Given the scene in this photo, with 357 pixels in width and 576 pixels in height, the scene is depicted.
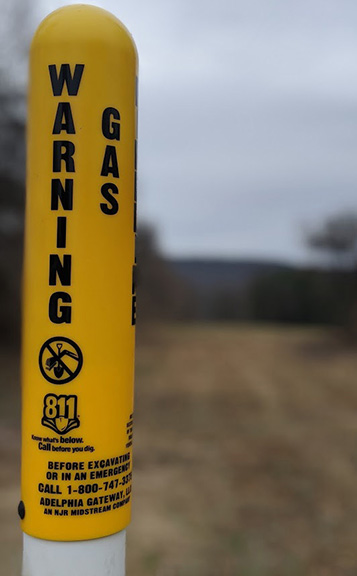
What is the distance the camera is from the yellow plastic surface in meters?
2.60

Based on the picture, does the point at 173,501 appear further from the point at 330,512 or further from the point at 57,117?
the point at 57,117

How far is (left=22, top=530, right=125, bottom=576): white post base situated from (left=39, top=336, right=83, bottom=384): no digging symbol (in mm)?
681

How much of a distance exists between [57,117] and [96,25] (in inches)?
16.4

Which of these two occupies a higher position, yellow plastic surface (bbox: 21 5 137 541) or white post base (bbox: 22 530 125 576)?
yellow plastic surface (bbox: 21 5 137 541)

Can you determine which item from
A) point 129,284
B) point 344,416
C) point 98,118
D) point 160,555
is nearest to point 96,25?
point 98,118

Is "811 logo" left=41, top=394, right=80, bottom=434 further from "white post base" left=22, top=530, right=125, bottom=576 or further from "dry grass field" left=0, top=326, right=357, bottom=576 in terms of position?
"dry grass field" left=0, top=326, right=357, bottom=576

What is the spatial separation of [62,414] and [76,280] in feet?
1.81

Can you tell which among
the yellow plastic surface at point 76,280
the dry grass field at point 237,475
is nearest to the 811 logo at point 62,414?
A: the yellow plastic surface at point 76,280

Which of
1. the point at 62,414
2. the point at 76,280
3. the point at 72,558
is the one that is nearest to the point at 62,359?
the point at 62,414

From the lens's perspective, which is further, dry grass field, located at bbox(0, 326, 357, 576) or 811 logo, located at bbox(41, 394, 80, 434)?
dry grass field, located at bbox(0, 326, 357, 576)

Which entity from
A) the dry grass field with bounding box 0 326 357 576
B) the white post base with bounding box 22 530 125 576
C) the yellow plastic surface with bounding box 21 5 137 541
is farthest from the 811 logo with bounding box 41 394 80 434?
the dry grass field with bounding box 0 326 357 576

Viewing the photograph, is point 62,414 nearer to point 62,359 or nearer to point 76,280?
point 62,359

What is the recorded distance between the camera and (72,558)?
262cm

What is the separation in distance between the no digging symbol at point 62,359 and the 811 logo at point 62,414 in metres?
0.07
